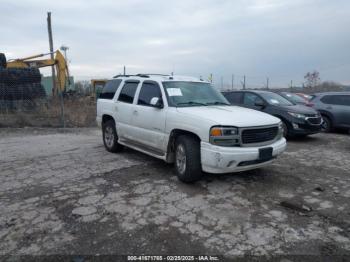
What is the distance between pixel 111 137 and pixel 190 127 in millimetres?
3027

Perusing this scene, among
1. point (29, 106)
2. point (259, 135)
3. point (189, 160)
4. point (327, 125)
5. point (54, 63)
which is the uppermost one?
point (54, 63)

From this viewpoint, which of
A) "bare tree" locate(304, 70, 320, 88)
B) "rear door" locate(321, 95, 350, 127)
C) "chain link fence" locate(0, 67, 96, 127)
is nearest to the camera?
"rear door" locate(321, 95, 350, 127)

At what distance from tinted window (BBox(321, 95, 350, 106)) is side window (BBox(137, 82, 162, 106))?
7974mm

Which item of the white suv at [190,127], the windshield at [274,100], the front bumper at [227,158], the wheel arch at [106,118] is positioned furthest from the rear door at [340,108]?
the wheel arch at [106,118]

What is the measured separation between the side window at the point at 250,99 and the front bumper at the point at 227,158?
5285 mm

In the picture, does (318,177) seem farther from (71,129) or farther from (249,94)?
(71,129)

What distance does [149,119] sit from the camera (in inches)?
221

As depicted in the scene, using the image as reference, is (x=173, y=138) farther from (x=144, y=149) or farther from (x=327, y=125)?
(x=327, y=125)

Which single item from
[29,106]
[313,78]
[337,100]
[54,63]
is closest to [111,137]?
[337,100]

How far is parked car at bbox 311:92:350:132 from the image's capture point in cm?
1028

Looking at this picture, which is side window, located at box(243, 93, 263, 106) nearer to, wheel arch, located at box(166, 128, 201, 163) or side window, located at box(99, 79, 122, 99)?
side window, located at box(99, 79, 122, 99)

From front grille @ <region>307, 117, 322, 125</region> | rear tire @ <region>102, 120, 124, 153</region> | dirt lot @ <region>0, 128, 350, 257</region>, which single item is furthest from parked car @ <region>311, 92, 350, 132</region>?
rear tire @ <region>102, 120, 124, 153</region>

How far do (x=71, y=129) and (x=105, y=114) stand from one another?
16.2 feet

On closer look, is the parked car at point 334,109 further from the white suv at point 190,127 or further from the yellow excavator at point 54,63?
the yellow excavator at point 54,63
